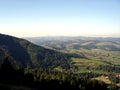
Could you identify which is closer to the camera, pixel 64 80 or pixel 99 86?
pixel 64 80

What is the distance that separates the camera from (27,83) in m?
130

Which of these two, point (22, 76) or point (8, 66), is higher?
point (8, 66)

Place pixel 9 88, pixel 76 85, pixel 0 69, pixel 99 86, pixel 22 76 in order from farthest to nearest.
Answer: pixel 99 86, pixel 76 85, pixel 22 76, pixel 0 69, pixel 9 88

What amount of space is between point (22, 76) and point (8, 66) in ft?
62.4

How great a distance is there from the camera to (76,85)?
529 ft

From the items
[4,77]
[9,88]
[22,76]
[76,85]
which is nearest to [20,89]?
[9,88]

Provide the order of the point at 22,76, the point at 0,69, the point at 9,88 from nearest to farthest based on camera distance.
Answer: the point at 9,88, the point at 0,69, the point at 22,76

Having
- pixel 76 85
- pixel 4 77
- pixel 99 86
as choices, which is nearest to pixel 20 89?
pixel 4 77

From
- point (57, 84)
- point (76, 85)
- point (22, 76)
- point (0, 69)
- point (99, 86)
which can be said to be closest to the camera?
point (0, 69)

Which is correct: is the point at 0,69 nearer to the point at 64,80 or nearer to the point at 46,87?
the point at 46,87

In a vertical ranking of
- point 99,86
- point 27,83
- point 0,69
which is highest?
point 0,69

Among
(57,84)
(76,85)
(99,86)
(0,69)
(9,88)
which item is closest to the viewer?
(9,88)

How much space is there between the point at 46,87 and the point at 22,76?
15630 millimetres

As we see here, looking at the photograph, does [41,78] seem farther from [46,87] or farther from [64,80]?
[64,80]
